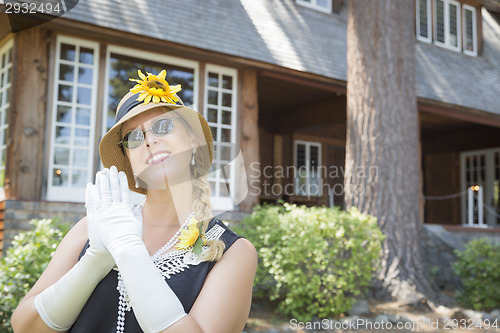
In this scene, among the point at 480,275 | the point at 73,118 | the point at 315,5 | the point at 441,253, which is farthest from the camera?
the point at 315,5

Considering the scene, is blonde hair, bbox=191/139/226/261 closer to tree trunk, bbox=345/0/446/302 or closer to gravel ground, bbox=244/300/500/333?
gravel ground, bbox=244/300/500/333

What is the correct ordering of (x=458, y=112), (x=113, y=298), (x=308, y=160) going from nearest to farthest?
(x=113, y=298) → (x=458, y=112) → (x=308, y=160)

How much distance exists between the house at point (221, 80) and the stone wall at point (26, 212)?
1 cm

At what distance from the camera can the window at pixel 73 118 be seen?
261 inches

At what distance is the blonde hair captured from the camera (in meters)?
1.45

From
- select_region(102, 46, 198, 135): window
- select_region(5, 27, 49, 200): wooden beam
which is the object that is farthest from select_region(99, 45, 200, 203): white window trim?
select_region(5, 27, 49, 200): wooden beam

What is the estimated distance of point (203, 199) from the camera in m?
1.62

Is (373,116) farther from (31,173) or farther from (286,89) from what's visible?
(31,173)

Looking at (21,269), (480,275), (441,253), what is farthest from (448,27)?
(21,269)

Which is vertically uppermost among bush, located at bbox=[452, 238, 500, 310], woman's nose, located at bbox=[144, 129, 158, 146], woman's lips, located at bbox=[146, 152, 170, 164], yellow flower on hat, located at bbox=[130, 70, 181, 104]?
yellow flower on hat, located at bbox=[130, 70, 181, 104]

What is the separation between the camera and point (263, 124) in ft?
38.3

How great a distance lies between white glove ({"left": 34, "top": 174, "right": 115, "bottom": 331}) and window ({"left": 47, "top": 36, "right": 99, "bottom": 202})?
547cm

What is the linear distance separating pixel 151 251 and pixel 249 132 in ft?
21.6

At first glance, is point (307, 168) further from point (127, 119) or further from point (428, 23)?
point (127, 119)
